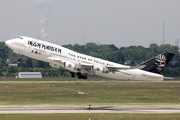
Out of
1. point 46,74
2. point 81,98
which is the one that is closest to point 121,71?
point 81,98

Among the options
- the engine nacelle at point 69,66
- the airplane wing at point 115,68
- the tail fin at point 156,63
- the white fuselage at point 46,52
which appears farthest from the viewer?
the tail fin at point 156,63

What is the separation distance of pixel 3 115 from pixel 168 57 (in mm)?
45425

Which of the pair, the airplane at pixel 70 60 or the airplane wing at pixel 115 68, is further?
the airplane wing at pixel 115 68

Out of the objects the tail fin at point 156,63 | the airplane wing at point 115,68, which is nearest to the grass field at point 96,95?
the tail fin at point 156,63

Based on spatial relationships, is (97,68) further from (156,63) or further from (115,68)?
(156,63)

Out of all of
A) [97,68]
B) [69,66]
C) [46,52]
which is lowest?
[97,68]

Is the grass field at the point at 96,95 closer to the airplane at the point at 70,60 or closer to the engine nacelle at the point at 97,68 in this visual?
the airplane at the point at 70,60

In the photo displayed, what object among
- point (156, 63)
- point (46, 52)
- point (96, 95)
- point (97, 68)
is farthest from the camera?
point (156, 63)

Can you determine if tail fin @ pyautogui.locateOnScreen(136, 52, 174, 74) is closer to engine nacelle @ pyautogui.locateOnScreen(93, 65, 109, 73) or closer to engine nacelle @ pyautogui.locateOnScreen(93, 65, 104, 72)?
engine nacelle @ pyautogui.locateOnScreen(93, 65, 109, 73)

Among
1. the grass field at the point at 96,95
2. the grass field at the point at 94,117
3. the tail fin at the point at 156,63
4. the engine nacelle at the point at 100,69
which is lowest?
the grass field at the point at 94,117

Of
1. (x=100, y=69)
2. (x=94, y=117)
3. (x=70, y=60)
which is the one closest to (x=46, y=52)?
(x=70, y=60)

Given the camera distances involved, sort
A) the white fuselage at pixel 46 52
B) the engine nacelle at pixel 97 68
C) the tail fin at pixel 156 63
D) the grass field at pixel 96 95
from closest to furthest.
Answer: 1. the white fuselage at pixel 46 52
2. the grass field at pixel 96 95
3. the engine nacelle at pixel 97 68
4. the tail fin at pixel 156 63

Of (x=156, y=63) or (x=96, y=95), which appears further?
(x=156, y=63)

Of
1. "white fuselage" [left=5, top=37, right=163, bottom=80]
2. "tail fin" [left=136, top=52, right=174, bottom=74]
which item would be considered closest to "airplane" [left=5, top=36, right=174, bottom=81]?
"white fuselage" [left=5, top=37, right=163, bottom=80]
